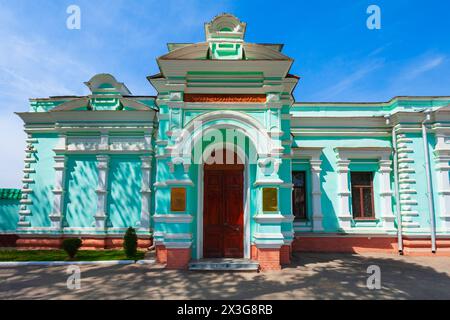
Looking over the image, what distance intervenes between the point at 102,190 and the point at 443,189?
12342 millimetres

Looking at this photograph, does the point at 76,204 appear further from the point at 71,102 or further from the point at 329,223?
the point at 329,223

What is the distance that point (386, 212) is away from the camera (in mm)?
11633

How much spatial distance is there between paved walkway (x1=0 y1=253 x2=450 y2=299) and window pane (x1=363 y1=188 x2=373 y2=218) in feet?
10.5

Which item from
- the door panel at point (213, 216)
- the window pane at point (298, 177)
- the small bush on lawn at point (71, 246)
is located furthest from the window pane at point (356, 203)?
the small bush on lawn at point (71, 246)

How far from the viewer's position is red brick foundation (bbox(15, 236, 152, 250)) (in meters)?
11.3

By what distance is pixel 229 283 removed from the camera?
6.67 meters

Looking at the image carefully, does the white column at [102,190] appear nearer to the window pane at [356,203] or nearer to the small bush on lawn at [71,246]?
the small bush on lawn at [71,246]

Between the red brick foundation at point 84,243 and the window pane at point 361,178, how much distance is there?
8.12m

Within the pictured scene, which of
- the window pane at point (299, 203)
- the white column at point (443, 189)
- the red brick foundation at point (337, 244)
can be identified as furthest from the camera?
the window pane at point (299, 203)

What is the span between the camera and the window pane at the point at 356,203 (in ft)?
39.6

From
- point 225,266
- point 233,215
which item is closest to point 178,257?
point 225,266

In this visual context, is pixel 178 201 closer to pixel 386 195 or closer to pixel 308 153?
pixel 308 153

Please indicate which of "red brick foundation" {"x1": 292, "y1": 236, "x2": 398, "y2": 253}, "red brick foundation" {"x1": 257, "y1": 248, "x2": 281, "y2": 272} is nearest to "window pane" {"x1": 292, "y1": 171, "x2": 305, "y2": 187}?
"red brick foundation" {"x1": 292, "y1": 236, "x2": 398, "y2": 253}

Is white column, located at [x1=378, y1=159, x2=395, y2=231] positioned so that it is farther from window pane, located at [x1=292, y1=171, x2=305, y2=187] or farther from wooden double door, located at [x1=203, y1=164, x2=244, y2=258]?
wooden double door, located at [x1=203, y1=164, x2=244, y2=258]
